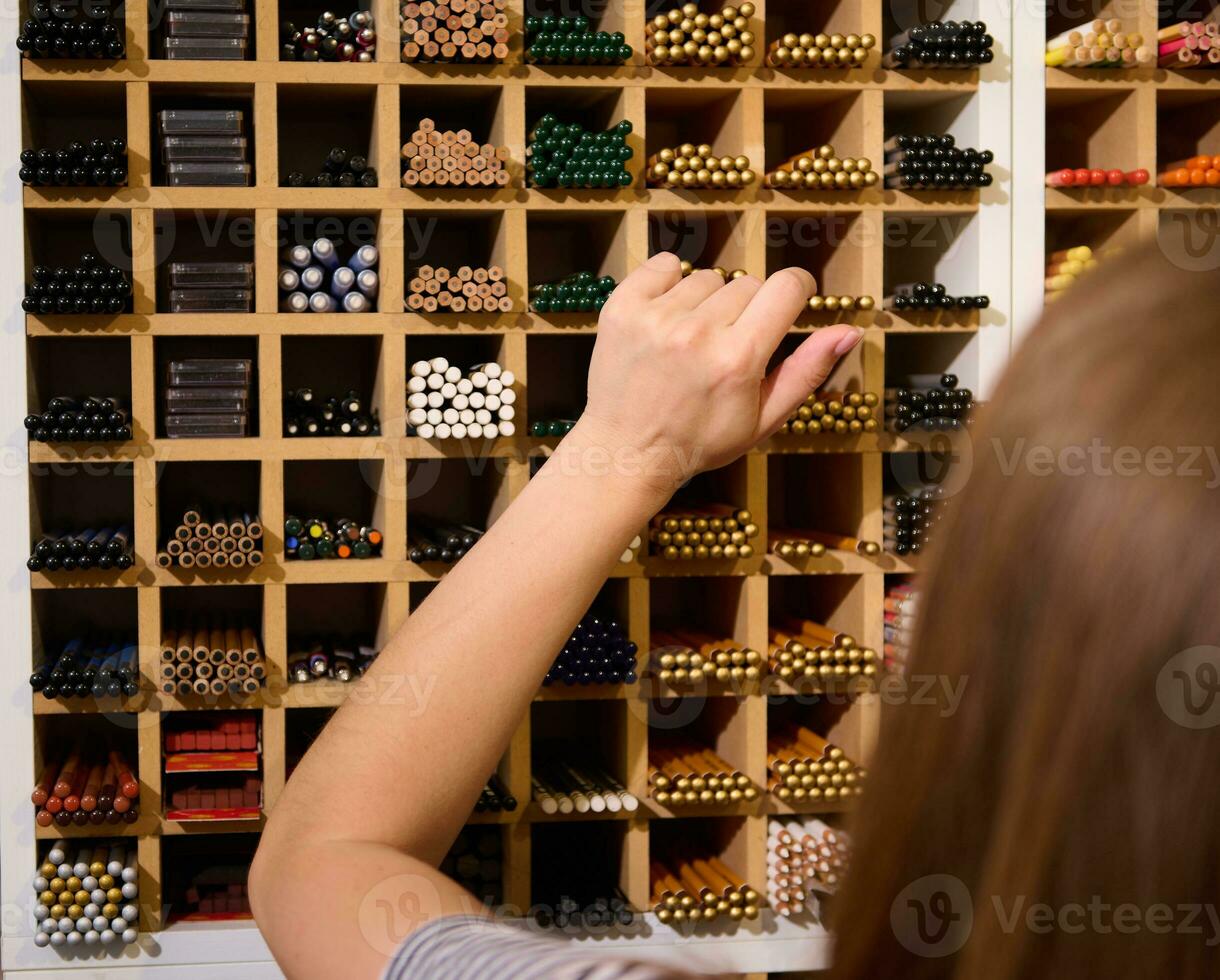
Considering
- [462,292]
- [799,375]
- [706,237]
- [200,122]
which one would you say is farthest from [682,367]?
[706,237]

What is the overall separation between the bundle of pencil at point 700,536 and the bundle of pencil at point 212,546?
723 mm

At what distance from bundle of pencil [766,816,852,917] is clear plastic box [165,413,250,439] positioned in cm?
129

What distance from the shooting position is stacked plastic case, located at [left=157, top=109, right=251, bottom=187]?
6.92ft

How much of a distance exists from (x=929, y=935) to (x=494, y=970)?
15 centimetres

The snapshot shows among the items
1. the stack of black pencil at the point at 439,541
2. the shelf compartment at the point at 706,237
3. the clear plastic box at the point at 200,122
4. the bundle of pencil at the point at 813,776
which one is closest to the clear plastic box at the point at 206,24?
the clear plastic box at the point at 200,122

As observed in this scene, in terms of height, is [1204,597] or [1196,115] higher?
[1196,115]

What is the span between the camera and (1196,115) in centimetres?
256

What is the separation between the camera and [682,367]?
53 centimetres

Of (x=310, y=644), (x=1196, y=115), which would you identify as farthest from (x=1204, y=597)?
(x=1196, y=115)

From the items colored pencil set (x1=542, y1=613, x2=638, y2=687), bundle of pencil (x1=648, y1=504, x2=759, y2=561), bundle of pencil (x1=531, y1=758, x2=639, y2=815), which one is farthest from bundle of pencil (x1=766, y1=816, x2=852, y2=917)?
bundle of pencil (x1=648, y1=504, x2=759, y2=561)

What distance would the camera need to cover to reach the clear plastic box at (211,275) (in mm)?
2115

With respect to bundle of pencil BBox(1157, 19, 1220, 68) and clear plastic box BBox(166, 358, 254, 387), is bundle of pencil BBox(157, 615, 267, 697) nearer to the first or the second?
clear plastic box BBox(166, 358, 254, 387)

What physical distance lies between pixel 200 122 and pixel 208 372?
1.46 feet

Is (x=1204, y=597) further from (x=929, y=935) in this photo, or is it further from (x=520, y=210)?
(x=520, y=210)
